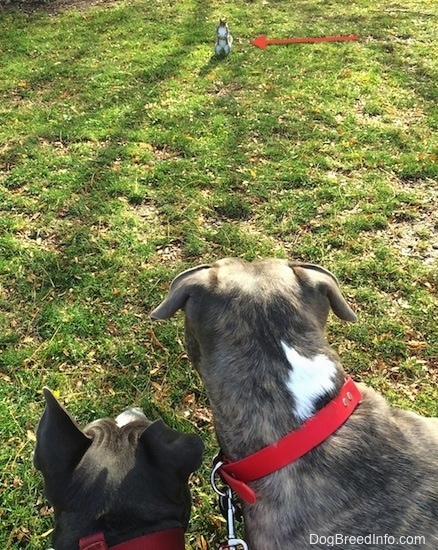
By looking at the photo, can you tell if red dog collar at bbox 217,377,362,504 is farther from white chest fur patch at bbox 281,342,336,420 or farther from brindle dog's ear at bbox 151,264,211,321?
brindle dog's ear at bbox 151,264,211,321

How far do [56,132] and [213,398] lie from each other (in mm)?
5104

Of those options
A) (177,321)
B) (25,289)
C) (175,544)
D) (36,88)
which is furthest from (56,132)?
(175,544)

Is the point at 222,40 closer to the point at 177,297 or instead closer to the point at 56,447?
the point at 177,297

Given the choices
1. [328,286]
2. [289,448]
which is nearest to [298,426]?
[289,448]

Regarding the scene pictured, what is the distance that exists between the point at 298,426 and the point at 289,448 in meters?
0.10

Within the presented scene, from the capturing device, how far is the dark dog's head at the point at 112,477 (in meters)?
2.69

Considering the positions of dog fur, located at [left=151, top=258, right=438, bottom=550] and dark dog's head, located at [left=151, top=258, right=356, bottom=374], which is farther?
dark dog's head, located at [left=151, top=258, right=356, bottom=374]

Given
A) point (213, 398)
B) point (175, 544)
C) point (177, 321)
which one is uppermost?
point (213, 398)

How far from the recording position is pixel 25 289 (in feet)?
16.7

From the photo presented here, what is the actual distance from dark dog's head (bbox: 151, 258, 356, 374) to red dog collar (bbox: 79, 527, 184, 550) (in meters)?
0.87

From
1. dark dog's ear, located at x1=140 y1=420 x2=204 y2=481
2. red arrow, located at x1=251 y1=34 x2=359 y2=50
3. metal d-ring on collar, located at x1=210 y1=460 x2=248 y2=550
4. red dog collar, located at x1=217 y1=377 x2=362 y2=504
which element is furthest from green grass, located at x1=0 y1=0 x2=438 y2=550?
red dog collar, located at x1=217 y1=377 x2=362 y2=504

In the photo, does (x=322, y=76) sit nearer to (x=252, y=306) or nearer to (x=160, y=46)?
(x=160, y=46)

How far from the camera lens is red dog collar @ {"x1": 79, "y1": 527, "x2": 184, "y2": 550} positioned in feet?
8.28

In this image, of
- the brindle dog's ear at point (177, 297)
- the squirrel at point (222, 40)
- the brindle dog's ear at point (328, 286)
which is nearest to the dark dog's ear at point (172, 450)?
the brindle dog's ear at point (177, 297)
